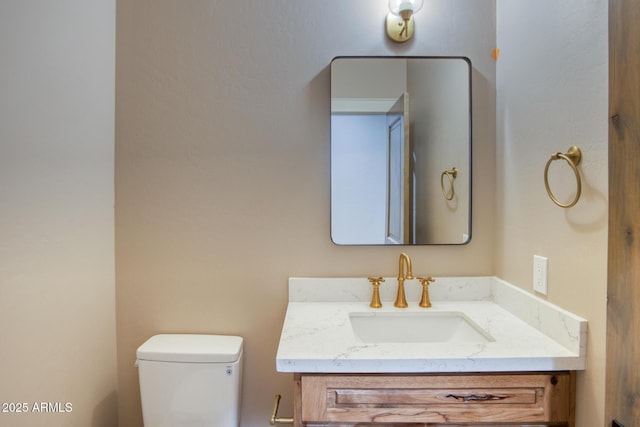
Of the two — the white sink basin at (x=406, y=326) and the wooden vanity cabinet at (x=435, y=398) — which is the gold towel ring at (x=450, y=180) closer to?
the white sink basin at (x=406, y=326)

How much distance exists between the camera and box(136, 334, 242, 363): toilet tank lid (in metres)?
1.33

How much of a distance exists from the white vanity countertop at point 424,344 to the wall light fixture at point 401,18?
1055 millimetres

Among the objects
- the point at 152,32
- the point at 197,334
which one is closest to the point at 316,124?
the point at 152,32

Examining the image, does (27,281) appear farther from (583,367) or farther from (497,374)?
(583,367)

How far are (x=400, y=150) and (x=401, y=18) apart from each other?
1.80 feet

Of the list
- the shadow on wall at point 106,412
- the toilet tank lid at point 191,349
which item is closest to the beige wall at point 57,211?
the shadow on wall at point 106,412

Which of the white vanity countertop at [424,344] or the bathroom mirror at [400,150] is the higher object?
the bathroom mirror at [400,150]

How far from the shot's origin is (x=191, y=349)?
4.45ft

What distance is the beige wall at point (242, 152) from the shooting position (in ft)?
4.80

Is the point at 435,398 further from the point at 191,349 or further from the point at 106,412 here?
the point at 106,412

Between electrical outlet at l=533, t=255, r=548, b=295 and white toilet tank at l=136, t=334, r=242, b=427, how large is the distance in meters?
1.14

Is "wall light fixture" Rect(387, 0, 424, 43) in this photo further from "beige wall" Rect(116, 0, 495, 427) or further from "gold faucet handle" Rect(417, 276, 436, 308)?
"gold faucet handle" Rect(417, 276, 436, 308)

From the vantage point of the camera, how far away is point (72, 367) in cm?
126

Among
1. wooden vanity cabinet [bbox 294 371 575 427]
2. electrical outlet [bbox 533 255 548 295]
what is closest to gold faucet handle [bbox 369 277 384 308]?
wooden vanity cabinet [bbox 294 371 575 427]
